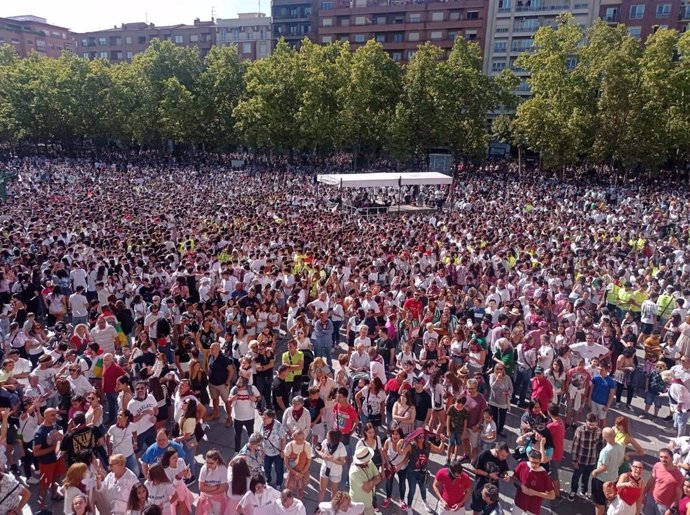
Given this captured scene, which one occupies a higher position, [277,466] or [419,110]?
[419,110]

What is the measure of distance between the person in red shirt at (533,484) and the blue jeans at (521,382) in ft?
9.81

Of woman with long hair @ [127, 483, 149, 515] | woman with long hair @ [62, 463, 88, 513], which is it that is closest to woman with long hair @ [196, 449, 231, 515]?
woman with long hair @ [127, 483, 149, 515]

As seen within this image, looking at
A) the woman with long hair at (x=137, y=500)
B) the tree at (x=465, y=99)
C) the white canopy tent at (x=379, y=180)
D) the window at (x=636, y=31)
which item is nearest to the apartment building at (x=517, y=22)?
the window at (x=636, y=31)

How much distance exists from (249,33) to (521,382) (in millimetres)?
73041

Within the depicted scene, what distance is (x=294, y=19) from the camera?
223 ft

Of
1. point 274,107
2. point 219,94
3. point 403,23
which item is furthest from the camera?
point 403,23

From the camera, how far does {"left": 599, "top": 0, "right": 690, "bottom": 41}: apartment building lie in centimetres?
5141

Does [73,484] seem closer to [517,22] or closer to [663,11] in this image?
[663,11]

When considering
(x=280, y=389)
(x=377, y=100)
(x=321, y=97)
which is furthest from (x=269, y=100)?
(x=280, y=389)

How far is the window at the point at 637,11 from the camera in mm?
52906

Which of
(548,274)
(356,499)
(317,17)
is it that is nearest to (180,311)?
(356,499)

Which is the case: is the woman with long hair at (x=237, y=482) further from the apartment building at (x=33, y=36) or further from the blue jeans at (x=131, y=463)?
the apartment building at (x=33, y=36)

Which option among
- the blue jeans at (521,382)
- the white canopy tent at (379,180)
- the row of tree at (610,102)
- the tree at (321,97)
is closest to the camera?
the blue jeans at (521,382)

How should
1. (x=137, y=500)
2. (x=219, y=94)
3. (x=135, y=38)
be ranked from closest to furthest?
(x=137, y=500), (x=219, y=94), (x=135, y=38)
